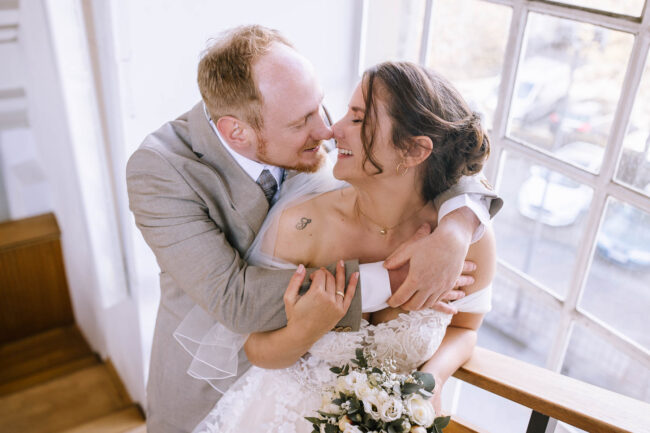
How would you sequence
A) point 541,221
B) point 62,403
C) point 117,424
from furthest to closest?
point 62,403 < point 117,424 < point 541,221

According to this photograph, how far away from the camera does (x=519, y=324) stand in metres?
2.09

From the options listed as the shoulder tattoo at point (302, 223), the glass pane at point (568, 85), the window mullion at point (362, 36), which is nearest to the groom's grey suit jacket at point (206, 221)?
the shoulder tattoo at point (302, 223)

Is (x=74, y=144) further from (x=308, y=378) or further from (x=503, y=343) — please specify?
(x=503, y=343)

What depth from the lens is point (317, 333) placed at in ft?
4.29

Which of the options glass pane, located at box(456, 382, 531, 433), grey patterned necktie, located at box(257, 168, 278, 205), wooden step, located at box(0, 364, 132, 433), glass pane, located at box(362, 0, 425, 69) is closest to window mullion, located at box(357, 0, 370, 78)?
glass pane, located at box(362, 0, 425, 69)

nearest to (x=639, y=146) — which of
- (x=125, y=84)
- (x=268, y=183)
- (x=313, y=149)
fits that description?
(x=313, y=149)

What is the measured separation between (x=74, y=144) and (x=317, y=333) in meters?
1.58

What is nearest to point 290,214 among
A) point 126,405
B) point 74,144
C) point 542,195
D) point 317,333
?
point 317,333

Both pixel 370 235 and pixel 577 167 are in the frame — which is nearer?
pixel 370 235

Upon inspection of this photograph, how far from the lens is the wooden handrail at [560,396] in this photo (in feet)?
4.06

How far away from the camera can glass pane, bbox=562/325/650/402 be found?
66.2 inches

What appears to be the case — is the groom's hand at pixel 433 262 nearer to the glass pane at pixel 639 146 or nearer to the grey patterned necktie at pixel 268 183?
the grey patterned necktie at pixel 268 183

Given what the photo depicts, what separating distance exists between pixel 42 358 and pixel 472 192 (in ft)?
10.7

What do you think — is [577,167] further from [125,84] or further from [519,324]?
[125,84]
